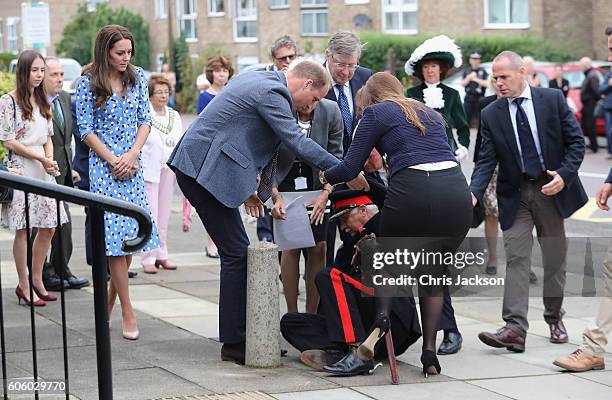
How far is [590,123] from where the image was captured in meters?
23.7

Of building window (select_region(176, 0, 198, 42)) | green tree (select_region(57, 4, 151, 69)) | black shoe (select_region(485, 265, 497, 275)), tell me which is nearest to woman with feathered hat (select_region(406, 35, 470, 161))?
black shoe (select_region(485, 265, 497, 275))

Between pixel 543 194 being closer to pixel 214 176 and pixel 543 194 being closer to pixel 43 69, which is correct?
pixel 214 176

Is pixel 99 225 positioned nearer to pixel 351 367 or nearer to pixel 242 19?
pixel 351 367

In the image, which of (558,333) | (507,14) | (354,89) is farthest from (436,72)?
(507,14)

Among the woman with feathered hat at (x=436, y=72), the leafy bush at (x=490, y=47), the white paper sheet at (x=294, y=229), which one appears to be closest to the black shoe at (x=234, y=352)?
the white paper sheet at (x=294, y=229)

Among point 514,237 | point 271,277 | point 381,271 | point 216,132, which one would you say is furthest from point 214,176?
point 514,237

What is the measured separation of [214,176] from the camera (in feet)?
22.8

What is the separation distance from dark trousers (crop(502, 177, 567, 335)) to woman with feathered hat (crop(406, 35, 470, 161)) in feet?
3.90

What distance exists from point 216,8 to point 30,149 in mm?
44782

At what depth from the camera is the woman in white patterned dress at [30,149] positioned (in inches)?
342

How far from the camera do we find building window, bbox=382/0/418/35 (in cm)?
4300

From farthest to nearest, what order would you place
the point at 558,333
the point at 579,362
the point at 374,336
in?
the point at 558,333 < the point at 579,362 < the point at 374,336

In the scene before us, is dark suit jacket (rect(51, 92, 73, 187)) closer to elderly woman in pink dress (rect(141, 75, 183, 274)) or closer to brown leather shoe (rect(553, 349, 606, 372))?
elderly woman in pink dress (rect(141, 75, 183, 274))

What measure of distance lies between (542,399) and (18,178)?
300 cm
